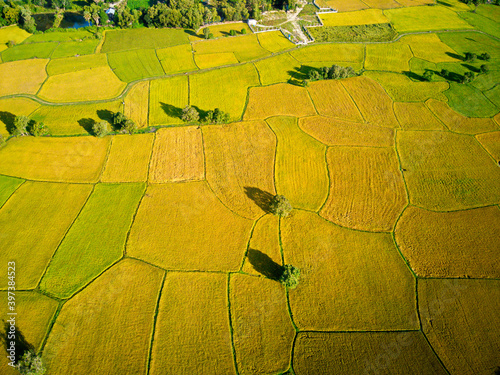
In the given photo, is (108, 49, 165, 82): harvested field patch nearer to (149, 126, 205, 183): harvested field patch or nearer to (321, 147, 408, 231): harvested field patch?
(149, 126, 205, 183): harvested field patch

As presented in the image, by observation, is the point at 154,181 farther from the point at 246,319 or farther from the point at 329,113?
the point at 329,113

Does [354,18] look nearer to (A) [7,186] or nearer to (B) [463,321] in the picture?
(B) [463,321]

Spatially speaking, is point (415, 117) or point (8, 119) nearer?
point (8, 119)

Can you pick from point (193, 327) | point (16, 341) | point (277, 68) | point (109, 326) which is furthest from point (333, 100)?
point (16, 341)

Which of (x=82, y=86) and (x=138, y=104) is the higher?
(x=82, y=86)

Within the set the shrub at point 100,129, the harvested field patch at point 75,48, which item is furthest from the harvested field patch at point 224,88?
the harvested field patch at point 75,48

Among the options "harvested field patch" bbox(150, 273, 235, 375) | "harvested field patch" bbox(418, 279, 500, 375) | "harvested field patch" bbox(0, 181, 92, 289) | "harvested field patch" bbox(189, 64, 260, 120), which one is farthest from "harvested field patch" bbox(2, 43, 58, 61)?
"harvested field patch" bbox(418, 279, 500, 375)

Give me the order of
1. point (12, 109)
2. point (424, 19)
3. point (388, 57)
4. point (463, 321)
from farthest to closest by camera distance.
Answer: point (424, 19) → point (388, 57) → point (12, 109) → point (463, 321)

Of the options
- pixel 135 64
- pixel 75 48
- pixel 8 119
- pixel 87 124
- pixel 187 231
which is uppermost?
pixel 75 48
